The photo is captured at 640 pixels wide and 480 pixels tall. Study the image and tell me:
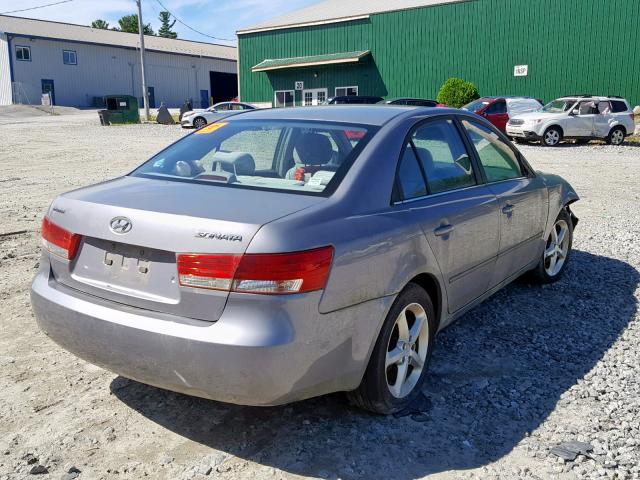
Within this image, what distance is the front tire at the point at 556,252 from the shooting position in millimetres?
5551

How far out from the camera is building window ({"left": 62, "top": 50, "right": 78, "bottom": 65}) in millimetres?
52781

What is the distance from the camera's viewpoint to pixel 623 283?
5801 millimetres

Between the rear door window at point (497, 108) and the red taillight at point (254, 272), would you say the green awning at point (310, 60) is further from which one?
the red taillight at point (254, 272)

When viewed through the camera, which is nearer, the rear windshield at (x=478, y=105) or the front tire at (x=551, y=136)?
the front tire at (x=551, y=136)

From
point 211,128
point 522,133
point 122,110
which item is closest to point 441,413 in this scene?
point 211,128

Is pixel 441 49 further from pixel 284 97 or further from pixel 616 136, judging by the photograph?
pixel 616 136

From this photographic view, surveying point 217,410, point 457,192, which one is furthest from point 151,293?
point 457,192

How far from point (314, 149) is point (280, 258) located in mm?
1200

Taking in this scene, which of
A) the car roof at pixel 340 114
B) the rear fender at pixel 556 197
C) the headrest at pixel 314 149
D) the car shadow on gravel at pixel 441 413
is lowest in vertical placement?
the car shadow on gravel at pixel 441 413

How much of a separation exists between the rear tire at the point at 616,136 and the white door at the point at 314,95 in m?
18.3

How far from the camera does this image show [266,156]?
4.03 metres

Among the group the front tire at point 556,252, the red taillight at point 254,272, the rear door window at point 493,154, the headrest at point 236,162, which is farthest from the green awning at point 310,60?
the red taillight at point 254,272

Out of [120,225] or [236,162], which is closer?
[120,225]

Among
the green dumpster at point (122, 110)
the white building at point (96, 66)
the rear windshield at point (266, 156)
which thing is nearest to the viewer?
the rear windshield at point (266, 156)
